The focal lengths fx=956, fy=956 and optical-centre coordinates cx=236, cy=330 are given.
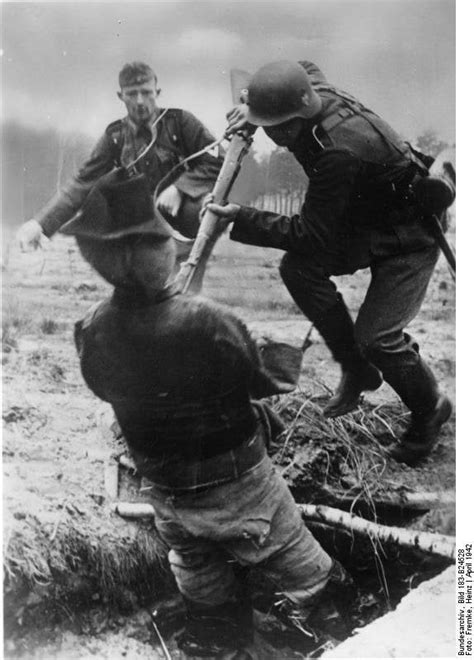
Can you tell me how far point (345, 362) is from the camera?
479cm

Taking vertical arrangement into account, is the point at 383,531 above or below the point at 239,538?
below

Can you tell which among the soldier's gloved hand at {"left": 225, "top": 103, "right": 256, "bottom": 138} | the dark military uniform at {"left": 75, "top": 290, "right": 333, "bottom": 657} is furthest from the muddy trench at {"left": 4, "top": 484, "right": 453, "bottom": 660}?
the soldier's gloved hand at {"left": 225, "top": 103, "right": 256, "bottom": 138}

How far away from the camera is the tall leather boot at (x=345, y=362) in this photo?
15.5ft

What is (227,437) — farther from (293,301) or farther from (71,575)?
(71,575)

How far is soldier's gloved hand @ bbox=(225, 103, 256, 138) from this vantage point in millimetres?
4609

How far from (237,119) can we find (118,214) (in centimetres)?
85

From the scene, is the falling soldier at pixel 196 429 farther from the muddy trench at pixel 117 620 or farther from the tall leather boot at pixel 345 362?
the tall leather boot at pixel 345 362

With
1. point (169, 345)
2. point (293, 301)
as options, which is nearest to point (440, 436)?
point (293, 301)

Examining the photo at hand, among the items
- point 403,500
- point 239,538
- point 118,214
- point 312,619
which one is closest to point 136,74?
point 118,214

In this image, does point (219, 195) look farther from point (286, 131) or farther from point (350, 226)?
point (350, 226)

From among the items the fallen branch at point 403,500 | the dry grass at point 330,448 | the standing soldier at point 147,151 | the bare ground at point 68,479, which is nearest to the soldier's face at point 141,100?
the standing soldier at point 147,151

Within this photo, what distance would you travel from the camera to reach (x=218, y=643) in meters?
4.79

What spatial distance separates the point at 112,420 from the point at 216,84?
5.74 feet

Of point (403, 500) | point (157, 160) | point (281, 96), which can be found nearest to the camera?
point (281, 96)
